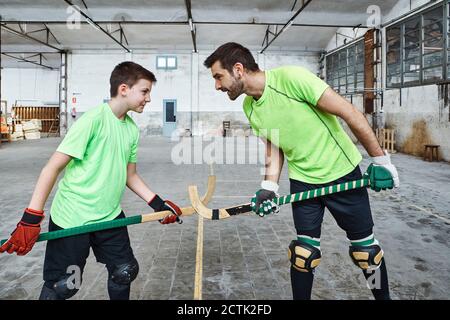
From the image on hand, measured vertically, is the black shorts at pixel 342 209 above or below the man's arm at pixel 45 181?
below

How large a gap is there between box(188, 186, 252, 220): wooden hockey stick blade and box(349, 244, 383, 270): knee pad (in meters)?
0.77

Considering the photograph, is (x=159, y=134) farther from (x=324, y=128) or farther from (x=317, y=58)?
(x=324, y=128)

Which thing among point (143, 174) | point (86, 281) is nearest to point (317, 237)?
point (86, 281)

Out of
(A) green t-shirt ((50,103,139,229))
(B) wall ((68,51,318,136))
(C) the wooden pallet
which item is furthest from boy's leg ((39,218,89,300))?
(B) wall ((68,51,318,136))

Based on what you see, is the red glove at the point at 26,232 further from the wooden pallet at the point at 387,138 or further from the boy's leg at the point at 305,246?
the wooden pallet at the point at 387,138

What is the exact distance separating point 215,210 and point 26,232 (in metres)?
1.18

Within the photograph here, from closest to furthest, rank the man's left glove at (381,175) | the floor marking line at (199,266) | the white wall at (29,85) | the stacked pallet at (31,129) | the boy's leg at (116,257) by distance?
1. the boy's leg at (116,257)
2. the man's left glove at (381,175)
3. the floor marking line at (199,266)
4. the stacked pallet at (31,129)
5. the white wall at (29,85)

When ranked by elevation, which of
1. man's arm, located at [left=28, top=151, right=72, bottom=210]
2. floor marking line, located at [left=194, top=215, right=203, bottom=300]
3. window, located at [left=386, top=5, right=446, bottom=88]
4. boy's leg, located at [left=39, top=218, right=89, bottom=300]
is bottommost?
floor marking line, located at [left=194, top=215, right=203, bottom=300]

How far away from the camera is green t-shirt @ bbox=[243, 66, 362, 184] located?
2191mm

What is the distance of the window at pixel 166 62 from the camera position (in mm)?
22734

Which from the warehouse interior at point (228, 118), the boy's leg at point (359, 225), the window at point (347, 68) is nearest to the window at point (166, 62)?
the warehouse interior at point (228, 118)

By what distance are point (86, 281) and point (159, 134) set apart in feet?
67.4

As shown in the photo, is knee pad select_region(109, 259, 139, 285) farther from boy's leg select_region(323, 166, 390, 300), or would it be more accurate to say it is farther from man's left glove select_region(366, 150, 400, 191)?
man's left glove select_region(366, 150, 400, 191)

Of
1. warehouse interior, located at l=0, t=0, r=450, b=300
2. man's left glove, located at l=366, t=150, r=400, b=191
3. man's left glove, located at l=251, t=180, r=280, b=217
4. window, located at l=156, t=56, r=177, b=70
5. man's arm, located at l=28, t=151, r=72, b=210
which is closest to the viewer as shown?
man's arm, located at l=28, t=151, r=72, b=210
